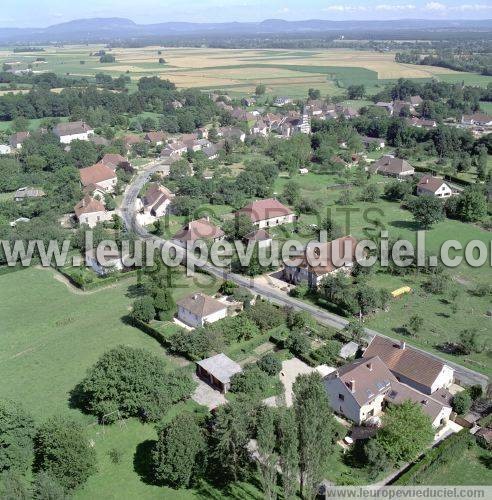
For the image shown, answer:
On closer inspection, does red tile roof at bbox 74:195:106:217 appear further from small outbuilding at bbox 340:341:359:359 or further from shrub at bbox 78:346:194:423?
small outbuilding at bbox 340:341:359:359

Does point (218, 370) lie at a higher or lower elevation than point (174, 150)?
lower

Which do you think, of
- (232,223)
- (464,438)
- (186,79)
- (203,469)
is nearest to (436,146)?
(232,223)

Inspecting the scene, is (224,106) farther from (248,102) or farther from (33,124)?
(33,124)

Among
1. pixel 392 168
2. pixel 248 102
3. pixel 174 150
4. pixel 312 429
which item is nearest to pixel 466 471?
pixel 312 429

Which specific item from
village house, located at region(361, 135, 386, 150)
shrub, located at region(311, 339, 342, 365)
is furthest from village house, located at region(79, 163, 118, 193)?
village house, located at region(361, 135, 386, 150)

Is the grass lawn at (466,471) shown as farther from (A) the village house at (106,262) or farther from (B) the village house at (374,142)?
(B) the village house at (374,142)

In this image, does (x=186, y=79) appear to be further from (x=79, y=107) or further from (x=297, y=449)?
(x=297, y=449)
